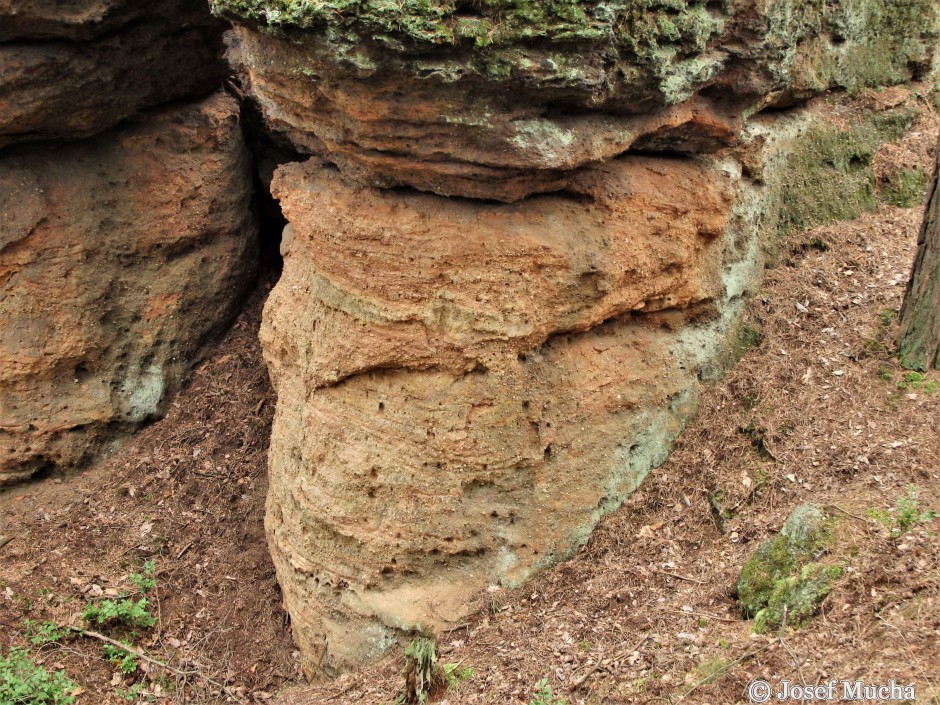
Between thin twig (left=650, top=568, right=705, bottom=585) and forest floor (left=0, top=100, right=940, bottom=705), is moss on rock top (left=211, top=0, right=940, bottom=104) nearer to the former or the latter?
forest floor (left=0, top=100, right=940, bottom=705)

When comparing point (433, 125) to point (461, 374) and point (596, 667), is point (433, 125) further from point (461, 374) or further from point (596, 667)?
point (596, 667)

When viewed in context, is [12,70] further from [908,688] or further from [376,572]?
[908,688]

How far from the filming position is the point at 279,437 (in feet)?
20.4

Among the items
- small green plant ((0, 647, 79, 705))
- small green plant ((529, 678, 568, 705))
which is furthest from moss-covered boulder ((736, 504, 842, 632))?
small green plant ((0, 647, 79, 705))

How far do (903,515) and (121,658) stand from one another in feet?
15.5

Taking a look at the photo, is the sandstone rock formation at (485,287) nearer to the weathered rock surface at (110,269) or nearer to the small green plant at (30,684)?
the small green plant at (30,684)

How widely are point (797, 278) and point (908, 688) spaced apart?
3.59 meters

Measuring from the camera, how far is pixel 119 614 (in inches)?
254

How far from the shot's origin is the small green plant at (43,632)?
6266mm

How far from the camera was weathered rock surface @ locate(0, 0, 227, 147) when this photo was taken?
5.88 meters

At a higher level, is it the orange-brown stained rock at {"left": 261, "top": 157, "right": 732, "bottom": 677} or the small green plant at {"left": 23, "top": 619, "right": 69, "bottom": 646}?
the orange-brown stained rock at {"left": 261, "top": 157, "right": 732, "bottom": 677}

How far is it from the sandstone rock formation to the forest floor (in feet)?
1.03

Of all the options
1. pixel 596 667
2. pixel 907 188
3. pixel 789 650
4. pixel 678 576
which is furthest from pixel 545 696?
pixel 907 188

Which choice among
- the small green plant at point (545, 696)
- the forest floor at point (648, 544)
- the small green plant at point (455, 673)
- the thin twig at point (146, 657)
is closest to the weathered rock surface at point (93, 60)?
the forest floor at point (648, 544)
